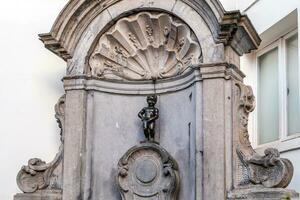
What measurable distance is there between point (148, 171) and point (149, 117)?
0.56 m

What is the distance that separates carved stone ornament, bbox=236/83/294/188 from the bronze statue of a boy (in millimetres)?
953

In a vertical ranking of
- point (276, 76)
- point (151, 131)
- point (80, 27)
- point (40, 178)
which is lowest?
point (40, 178)

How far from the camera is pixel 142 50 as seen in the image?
7.58m

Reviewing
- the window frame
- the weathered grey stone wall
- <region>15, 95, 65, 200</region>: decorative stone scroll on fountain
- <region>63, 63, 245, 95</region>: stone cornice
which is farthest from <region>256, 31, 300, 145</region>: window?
<region>15, 95, 65, 200</region>: decorative stone scroll on fountain

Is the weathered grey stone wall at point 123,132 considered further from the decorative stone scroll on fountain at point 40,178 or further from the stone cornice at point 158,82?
the decorative stone scroll on fountain at point 40,178

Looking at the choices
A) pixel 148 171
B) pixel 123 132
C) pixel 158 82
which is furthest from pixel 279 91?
pixel 148 171

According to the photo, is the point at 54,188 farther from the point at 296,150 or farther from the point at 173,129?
the point at 296,150

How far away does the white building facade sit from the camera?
7.91 meters

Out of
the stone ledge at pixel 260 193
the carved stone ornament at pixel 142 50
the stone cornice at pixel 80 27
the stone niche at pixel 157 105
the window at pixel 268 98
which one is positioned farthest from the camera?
the window at pixel 268 98

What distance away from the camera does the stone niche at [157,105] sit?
6.57 meters

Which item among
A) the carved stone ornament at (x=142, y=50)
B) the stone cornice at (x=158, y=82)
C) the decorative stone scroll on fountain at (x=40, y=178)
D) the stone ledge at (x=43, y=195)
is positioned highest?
the carved stone ornament at (x=142, y=50)

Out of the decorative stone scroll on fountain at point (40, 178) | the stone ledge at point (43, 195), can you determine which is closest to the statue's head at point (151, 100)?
the decorative stone scroll on fountain at point (40, 178)

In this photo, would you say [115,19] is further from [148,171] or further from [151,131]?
[148,171]

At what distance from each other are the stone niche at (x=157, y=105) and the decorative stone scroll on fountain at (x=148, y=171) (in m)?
0.01
